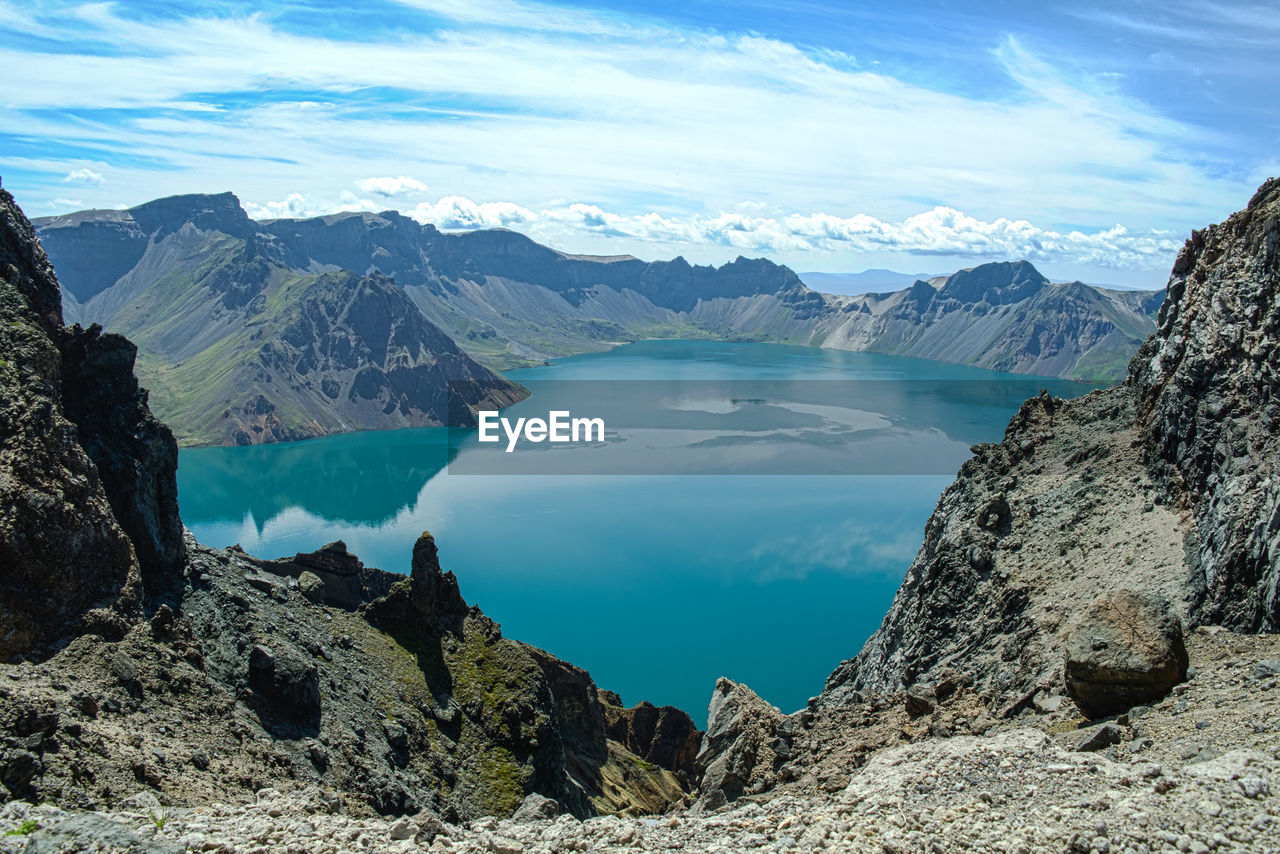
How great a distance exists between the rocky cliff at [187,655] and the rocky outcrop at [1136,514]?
844 inches

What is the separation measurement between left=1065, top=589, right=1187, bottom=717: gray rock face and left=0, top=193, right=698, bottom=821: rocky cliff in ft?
60.6

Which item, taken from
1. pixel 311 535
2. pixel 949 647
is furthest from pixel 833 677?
pixel 311 535

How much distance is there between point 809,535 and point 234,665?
10331 centimetres

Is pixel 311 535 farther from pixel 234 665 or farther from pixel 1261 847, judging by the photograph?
pixel 1261 847

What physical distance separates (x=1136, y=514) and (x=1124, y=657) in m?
23.5

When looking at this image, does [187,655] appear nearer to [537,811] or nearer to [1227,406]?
[537,811]

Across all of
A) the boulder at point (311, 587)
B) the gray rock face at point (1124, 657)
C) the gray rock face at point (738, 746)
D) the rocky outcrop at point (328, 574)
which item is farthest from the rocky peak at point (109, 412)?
the gray rock face at point (1124, 657)

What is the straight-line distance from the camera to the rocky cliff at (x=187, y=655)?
2831 centimetres

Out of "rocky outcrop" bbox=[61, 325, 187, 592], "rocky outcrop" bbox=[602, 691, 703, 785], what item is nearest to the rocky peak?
"rocky outcrop" bbox=[61, 325, 187, 592]

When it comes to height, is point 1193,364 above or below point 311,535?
above

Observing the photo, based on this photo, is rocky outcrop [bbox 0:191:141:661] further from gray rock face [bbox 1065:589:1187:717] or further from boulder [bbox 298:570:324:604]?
gray rock face [bbox 1065:589:1187:717]

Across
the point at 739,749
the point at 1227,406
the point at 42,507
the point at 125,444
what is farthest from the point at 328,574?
the point at 1227,406

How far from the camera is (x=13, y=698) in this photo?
23.0 metres

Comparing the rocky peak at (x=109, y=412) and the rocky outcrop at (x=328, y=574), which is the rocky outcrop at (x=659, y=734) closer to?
the rocky outcrop at (x=328, y=574)
